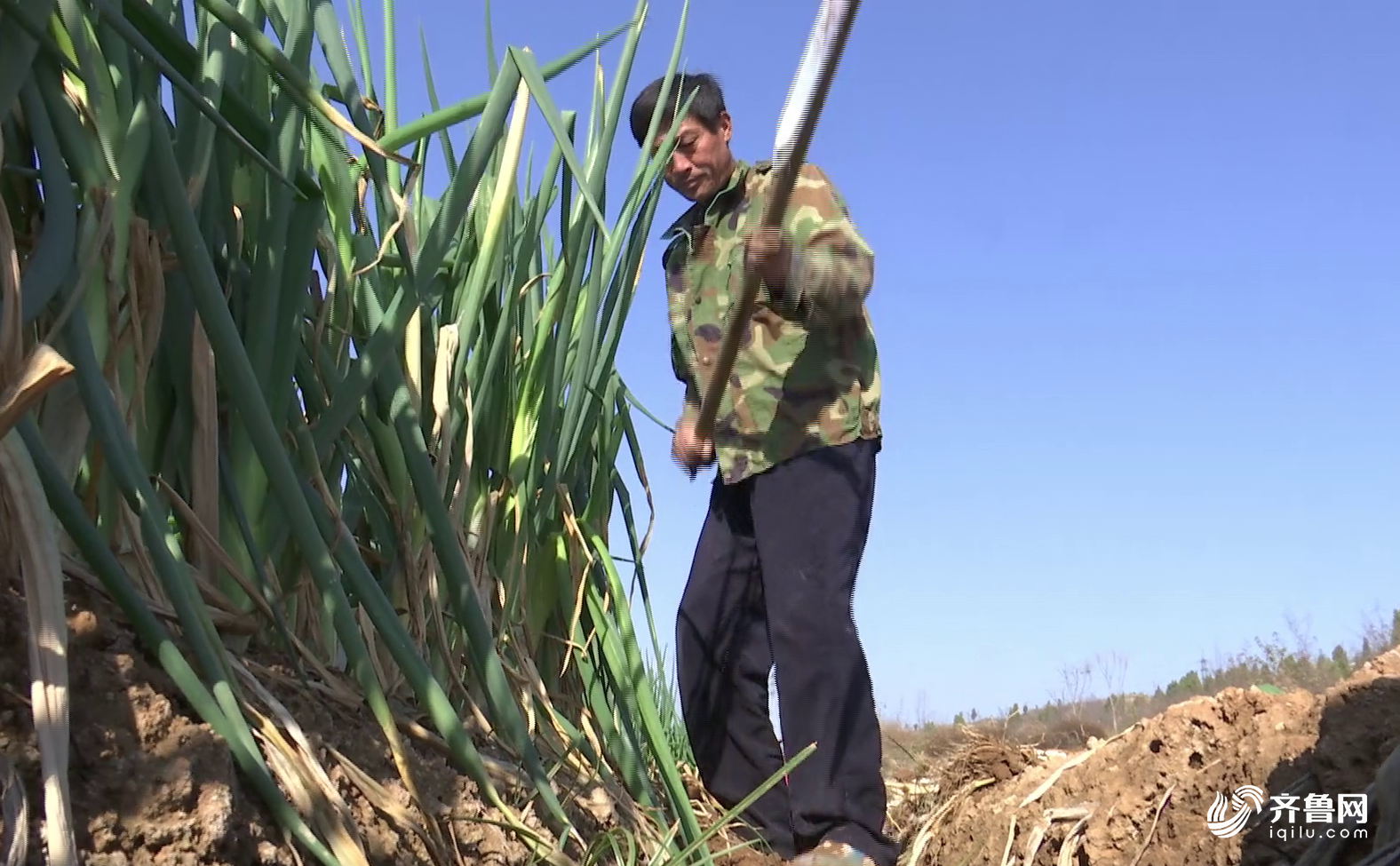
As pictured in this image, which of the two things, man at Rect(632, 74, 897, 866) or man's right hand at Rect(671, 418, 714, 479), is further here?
man's right hand at Rect(671, 418, 714, 479)

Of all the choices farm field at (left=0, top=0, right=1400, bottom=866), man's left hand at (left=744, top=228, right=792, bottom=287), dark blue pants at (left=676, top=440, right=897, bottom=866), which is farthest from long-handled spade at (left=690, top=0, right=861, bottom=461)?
dark blue pants at (left=676, top=440, right=897, bottom=866)

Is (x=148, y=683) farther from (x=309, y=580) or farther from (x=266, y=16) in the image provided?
(x=266, y=16)

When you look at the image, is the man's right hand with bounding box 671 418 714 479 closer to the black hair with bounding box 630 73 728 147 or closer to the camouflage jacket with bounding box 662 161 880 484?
the camouflage jacket with bounding box 662 161 880 484

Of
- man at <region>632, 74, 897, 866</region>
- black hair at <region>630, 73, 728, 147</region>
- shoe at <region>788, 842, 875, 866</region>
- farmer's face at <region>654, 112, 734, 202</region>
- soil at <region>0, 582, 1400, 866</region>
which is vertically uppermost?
black hair at <region>630, 73, 728, 147</region>

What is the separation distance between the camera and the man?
64.8 inches

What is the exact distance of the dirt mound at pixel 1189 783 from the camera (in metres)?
1.35

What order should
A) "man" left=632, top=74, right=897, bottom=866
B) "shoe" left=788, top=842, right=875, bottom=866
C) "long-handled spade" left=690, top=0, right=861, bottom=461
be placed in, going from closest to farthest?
"long-handled spade" left=690, top=0, right=861, bottom=461 < "shoe" left=788, top=842, right=875, bottom=866 < "man" left=632, top=74, right=897, bottom=866

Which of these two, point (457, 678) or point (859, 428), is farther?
point (859, 428)

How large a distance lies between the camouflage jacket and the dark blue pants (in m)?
0.04

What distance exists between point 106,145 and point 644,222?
80cm

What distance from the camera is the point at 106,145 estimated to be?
803 mm

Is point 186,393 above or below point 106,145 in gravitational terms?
below

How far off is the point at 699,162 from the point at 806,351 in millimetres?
392

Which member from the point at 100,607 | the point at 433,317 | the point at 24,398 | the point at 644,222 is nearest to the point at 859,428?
the point at 644,222
